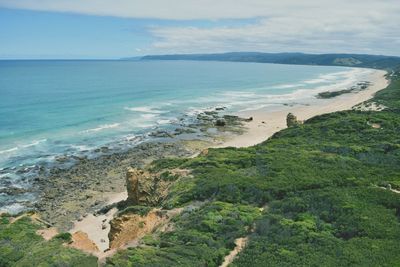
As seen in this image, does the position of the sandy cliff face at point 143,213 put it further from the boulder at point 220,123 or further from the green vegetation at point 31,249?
the boulder at point 220,123

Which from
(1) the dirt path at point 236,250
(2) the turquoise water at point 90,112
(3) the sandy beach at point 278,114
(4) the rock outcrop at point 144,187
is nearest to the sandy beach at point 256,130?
(3) the sandy beach at point 278,114

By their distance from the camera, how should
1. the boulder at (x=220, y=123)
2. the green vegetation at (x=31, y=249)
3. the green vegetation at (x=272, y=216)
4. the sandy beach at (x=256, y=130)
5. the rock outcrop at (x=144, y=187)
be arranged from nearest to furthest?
1. the green vegetation at (x=272, y=216)
2. the green vegetation at (x=31, y=249)
3. the sandy beach at (x=256, y=130)
4. the rock outcrop at (x=144, y=187)
5. the boulder at (x=220, y=123)

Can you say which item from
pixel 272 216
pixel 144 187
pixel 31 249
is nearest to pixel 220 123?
pixel 144 187

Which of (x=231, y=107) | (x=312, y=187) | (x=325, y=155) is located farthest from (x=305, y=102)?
(x=312, y=187)

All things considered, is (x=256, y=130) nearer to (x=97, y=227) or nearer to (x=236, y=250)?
(x=97, y=227)

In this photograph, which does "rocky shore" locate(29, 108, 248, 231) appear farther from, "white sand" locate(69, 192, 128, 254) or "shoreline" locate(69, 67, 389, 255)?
"shoreline" locate(69, 67, 389, 255)
